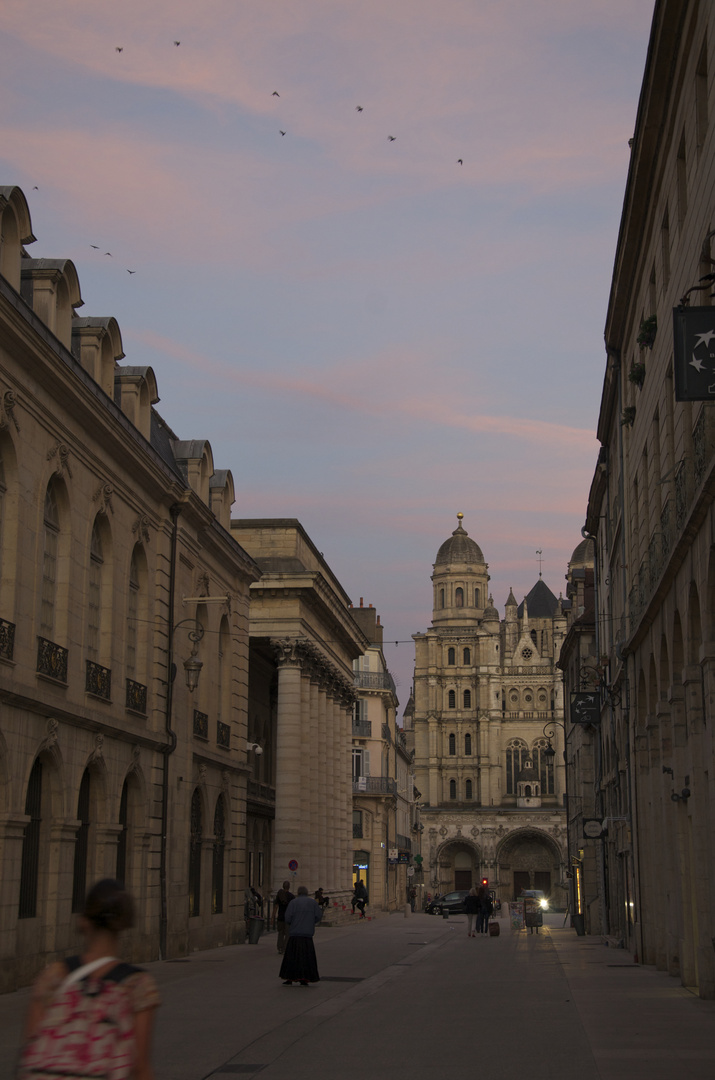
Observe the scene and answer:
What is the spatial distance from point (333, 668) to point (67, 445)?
3119cm

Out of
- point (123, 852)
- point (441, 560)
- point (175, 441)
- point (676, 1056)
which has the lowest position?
point (676, 1056)

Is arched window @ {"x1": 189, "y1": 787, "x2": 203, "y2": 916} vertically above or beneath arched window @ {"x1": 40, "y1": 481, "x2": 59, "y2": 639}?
beneath

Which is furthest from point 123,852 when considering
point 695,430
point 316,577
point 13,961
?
point 316,577

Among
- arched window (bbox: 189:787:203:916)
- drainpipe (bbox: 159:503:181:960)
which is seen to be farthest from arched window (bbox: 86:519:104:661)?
arched window (bbox: 189:787:203:916)

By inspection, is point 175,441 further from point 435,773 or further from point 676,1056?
point 435,773

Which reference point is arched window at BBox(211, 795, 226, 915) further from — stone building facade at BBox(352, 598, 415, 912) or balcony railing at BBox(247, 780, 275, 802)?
stone building facade at BBox(352, 598, 415, 912)

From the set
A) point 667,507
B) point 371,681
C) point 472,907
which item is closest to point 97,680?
point 667,507

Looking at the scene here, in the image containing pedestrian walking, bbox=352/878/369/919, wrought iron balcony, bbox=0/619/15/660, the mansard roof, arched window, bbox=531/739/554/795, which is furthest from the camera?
the mansard roof

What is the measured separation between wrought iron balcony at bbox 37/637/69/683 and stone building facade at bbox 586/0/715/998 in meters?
9.34

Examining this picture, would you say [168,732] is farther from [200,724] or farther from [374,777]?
[374,777]

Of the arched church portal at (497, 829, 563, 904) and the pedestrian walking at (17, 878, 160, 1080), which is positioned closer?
the pedestrian walking at (17, 878, 160, 1080)

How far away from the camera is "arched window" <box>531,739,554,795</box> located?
134750 millimetres

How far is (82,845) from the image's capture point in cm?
2364

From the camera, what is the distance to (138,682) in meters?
26.9
